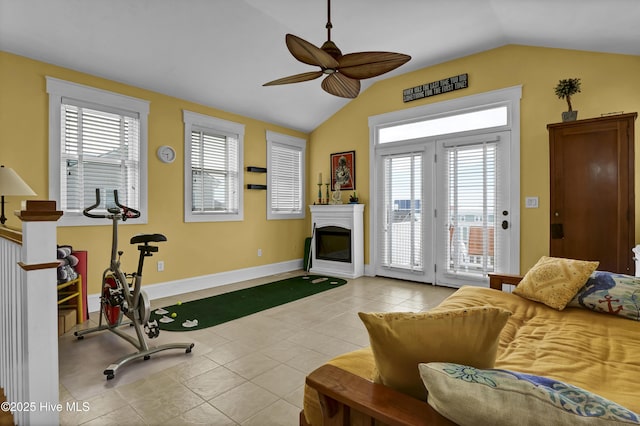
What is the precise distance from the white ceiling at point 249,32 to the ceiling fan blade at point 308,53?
1491mm

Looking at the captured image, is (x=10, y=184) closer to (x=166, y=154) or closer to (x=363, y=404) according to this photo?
(x=166, y=154)

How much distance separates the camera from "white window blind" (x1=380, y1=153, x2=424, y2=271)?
16.5 feet

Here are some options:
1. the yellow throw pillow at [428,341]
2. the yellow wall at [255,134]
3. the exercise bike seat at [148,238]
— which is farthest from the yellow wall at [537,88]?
the exercise bike seat at [148,238]

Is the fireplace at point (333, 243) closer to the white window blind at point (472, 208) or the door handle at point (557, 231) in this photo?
the white window blind at point (472, 208)

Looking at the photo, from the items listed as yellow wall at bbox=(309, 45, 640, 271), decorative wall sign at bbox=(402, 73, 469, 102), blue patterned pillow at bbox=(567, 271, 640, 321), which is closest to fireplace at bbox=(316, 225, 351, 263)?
yellow wall at bbox=(309, 45, 640, 271)

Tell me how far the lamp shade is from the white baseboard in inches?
55.8

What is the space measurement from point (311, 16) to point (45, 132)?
10.3 ft

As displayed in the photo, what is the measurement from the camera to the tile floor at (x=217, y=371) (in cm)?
188

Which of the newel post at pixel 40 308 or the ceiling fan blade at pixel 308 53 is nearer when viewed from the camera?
the newel post at pixel 40 308

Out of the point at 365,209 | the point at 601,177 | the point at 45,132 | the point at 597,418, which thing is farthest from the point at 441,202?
the point at 45,132

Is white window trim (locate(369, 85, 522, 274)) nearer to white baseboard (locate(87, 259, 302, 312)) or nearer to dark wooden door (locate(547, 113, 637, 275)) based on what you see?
dark wooden door (locate(547, 113, 637, 275))

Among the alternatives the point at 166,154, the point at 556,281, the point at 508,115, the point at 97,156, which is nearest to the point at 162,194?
the point at 166,154

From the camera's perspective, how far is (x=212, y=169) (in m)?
4.90

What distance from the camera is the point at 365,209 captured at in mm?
5648
